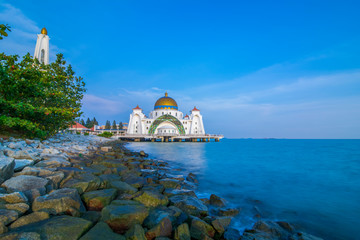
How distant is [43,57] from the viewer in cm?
2666

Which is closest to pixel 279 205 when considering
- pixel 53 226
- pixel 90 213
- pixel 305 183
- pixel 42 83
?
pixel 305 183

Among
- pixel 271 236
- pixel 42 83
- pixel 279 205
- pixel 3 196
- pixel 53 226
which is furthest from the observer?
pixel 42 83

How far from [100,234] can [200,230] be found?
1839mm

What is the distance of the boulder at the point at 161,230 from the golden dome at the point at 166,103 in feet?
223

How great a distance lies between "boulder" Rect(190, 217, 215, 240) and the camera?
11.7ft

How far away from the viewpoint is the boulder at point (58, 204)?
10.4 feet

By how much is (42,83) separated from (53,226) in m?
9.98

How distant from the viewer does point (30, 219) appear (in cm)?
281

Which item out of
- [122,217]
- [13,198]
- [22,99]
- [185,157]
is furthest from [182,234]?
[185,157]

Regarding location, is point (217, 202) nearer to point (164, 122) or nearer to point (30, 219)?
point (30, 219)

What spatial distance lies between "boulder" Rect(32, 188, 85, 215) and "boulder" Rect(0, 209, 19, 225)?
348 millimetres

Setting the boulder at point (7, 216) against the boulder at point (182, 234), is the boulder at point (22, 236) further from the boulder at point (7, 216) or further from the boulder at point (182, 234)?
the boulder at point (182, 234)

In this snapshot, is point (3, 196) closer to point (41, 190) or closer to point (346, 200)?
point (41, 190)

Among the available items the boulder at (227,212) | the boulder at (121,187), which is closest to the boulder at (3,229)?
the boulder at (121,187)
